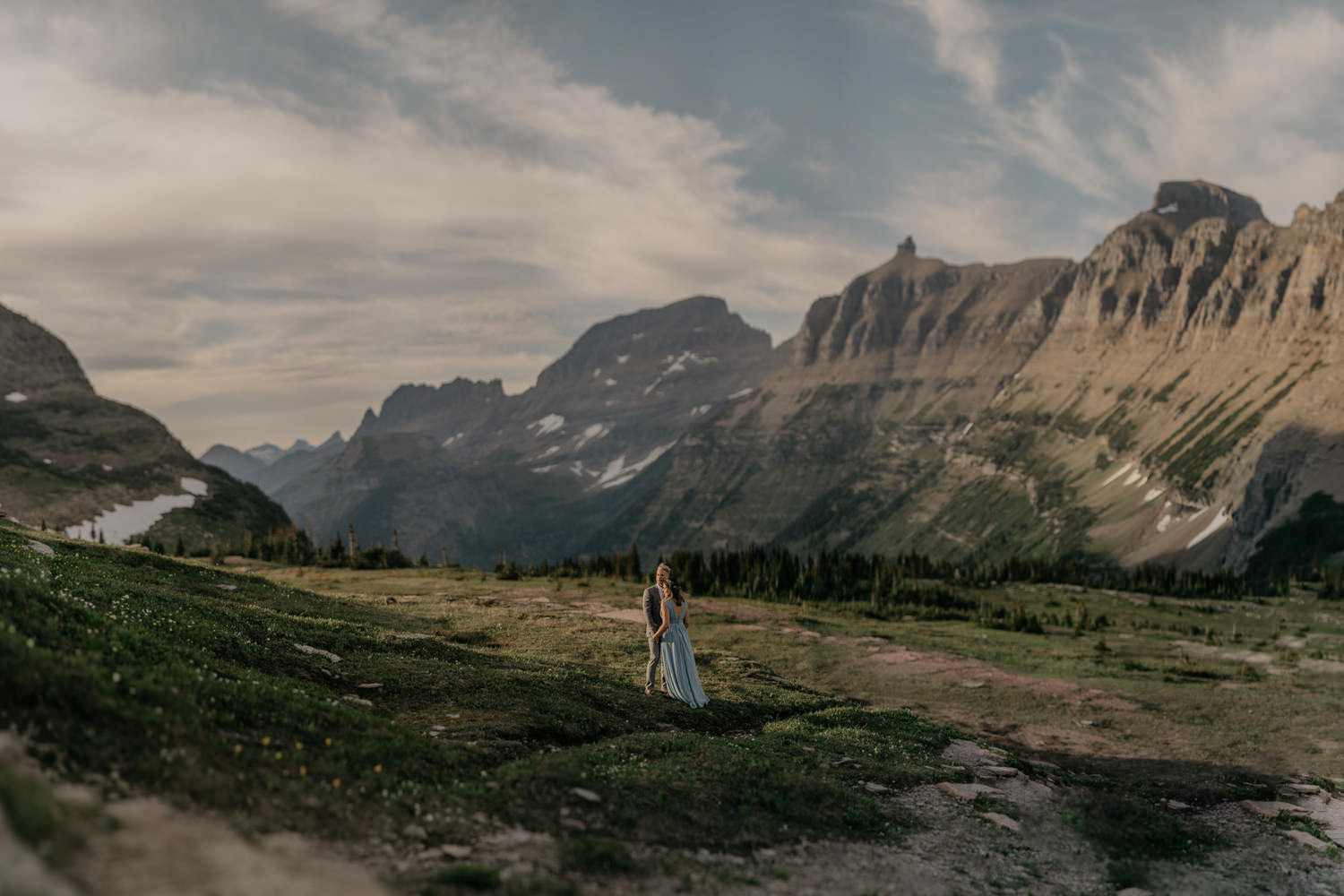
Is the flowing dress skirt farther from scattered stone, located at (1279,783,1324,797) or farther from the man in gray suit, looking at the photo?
scattered stone, located at (1279,783,1324,797)

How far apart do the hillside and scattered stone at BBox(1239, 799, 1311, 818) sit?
0.17m

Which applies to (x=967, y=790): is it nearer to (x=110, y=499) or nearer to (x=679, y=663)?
(x=679, y=663)

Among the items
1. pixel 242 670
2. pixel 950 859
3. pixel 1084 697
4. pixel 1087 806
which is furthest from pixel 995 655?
pixel 242 670

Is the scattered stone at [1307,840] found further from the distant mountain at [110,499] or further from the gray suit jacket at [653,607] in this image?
the distant mountain at [110,499]

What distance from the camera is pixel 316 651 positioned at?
24.6 meters

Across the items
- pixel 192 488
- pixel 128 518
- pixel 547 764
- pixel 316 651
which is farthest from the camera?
pixel 192 488

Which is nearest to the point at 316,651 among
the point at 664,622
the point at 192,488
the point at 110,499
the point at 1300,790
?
the point at 664,622

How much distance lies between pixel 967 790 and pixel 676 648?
10.8 meters

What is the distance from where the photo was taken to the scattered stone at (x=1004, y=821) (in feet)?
66.2

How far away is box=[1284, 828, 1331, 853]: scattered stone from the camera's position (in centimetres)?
2214

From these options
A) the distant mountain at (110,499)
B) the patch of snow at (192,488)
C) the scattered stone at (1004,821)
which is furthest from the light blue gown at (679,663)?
the patch of snow at (192,488)

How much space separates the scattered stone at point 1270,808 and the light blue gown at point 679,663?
61.9ft

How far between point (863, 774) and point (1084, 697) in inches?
1063

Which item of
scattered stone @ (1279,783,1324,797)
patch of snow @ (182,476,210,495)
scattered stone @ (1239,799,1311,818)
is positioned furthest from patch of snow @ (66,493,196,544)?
scattered stone @ (1279,783,1324,797)
